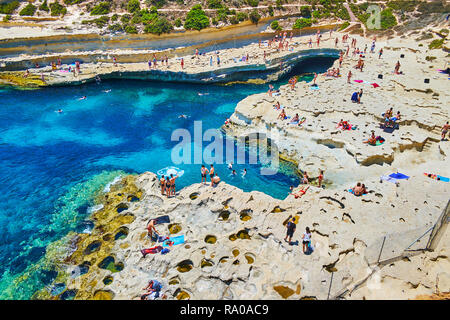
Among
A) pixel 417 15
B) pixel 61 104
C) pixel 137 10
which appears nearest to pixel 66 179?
pixel 61 104

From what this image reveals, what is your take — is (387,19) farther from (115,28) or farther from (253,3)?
(115,28)

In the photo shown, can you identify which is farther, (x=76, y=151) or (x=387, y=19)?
(x=387, y=19)

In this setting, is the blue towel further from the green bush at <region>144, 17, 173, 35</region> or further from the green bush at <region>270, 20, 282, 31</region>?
the green bush at <region>144, 17, 173, 35</region>

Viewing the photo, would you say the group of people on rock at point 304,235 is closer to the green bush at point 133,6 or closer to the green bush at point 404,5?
the green bush at point 133,6

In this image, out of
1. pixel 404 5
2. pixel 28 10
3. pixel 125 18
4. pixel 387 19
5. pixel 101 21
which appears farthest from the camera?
pixel 404 5

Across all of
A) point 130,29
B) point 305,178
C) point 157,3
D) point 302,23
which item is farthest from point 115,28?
point 305,178
